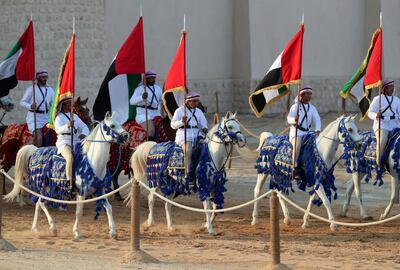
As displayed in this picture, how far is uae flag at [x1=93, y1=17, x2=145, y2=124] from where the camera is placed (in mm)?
19250

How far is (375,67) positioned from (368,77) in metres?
0.23

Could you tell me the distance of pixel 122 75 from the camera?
64.3 feet

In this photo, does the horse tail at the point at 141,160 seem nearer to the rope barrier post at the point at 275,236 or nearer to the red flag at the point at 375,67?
the red flag at the point at 375,67

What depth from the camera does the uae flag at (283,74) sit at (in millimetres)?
18234

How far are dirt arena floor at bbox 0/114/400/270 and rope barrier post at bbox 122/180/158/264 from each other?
0.16 m

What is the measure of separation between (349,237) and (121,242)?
3.29 meters

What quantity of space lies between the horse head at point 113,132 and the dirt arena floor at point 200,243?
4.57 ft

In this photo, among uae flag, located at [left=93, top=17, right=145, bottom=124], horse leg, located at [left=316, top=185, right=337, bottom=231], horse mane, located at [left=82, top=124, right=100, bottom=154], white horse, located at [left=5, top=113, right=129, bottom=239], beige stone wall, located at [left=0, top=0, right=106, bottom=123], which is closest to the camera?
white horse, located at [left=5, top=113, right=129, bottom=239]

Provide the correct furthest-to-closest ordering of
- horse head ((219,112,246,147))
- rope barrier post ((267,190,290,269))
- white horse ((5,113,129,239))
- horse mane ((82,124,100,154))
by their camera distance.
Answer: horse head ((219,112,246,147)), horse mane ((82,124,100,154)), white horse ((5,113,129,239)), rope barrier post ((267,190,290,269))

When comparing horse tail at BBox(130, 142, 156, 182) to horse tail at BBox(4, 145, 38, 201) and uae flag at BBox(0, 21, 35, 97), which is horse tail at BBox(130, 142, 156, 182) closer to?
A: horse tail at BBox(4, 145, 38, 201)

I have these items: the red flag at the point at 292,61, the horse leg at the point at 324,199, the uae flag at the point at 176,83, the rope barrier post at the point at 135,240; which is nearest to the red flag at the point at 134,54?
the uae flag at the point at 176,83

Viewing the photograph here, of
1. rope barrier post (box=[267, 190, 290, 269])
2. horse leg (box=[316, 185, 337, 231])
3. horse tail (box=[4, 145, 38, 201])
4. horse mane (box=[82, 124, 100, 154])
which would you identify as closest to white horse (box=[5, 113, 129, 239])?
horse mane (box=[82, 124, 100, 154])

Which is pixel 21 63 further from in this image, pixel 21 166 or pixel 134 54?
pixel 21 166

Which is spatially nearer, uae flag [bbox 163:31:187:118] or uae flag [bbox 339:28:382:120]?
uae flag [bbox 163:31:187:118]
